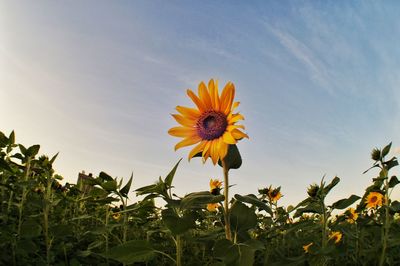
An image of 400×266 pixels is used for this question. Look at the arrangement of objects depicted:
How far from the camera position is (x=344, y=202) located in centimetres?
286

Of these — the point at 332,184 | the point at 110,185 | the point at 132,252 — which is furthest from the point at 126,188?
the point at 332,184

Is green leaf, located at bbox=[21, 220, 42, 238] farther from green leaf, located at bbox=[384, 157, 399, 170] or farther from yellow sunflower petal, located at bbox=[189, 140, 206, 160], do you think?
green leaf, located at bbox=[384, 157, 399, 170]

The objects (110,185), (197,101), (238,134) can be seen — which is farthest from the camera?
(110,185)

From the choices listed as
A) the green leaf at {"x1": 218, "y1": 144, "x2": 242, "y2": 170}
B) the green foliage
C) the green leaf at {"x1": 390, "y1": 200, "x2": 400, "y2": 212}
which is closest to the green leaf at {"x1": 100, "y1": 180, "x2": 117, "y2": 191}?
the green foliage

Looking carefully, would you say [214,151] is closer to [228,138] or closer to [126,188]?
[228,138]

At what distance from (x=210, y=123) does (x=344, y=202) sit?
46.4 inches

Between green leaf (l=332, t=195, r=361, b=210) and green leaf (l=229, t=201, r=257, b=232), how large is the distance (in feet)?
2.88

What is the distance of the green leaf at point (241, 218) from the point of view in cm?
228

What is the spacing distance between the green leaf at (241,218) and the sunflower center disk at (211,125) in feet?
1.30

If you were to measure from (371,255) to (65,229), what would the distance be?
2625 mm

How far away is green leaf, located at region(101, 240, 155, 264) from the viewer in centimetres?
238

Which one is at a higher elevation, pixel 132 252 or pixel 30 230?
pixel 30 230

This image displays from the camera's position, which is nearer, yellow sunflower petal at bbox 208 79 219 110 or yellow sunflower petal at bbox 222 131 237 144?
yellow sunflower petal at bbox 222 131 237 144

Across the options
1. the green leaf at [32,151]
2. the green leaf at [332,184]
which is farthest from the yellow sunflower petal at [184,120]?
the green leaf at [32,151]
